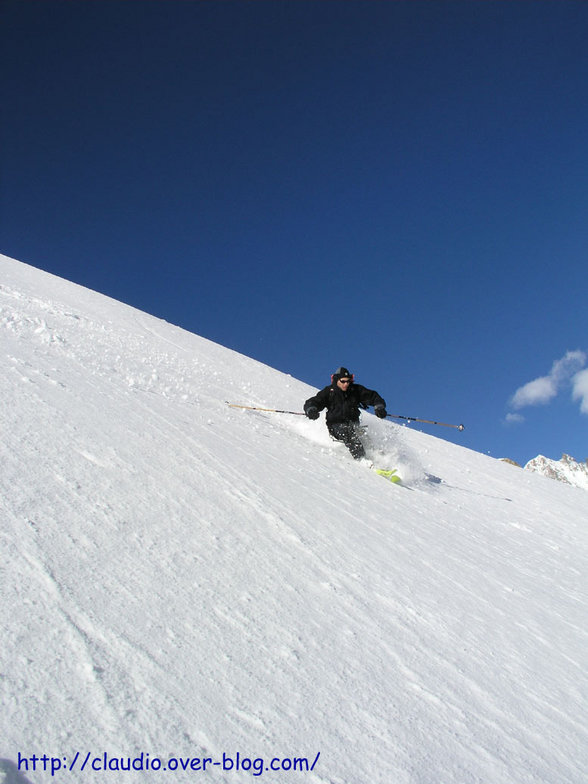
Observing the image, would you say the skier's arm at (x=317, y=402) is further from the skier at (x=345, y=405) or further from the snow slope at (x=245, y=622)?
the snow slope at (x=245, y=622)

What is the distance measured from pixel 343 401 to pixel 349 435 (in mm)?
605

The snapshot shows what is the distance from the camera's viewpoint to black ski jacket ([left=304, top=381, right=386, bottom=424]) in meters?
8.33

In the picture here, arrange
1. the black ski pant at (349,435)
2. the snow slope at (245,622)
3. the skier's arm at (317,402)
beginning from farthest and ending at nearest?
the skier's arm at (317,402), the black ski pant at (349,435), the snow slope at (245,622)

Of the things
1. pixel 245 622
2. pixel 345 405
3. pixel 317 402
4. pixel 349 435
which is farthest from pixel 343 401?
pixel 245 622

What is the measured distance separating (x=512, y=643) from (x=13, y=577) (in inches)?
114

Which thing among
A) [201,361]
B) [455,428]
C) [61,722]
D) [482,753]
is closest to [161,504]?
[61,722]

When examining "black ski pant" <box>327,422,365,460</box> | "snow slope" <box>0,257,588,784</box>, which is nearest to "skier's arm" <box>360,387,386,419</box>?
"black ski pant" <box>327,422,365,460</box>

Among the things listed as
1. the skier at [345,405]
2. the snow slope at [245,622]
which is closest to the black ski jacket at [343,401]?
the skier at [345,405]

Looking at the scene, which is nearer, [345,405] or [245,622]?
[245,622]

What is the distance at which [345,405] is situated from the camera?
8.35 metres

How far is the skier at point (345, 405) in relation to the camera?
8188 millimetres

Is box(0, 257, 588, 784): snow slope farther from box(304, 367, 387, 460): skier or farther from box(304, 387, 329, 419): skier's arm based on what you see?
box(304, 387, 329, 419): skier's arm

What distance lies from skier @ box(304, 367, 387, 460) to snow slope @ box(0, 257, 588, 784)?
2.32m

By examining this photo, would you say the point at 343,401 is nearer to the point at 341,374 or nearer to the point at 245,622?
the point at 341,374
